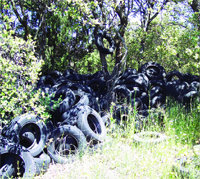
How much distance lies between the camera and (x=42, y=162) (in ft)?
13.3

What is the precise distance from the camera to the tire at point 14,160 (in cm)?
365

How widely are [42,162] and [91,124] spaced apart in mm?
1628

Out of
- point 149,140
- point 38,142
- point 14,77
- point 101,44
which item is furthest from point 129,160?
point 101,44

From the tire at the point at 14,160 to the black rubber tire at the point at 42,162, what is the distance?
0.16 m

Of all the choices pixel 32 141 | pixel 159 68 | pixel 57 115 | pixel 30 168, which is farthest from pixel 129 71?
pixel 30 168

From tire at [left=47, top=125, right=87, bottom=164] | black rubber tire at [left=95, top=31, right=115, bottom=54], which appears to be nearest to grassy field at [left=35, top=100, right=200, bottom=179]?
tire at [left=47, top=125, right=87, bottom=164]

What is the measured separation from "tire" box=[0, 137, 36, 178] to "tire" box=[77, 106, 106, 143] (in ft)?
4.04

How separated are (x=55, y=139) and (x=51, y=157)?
36cm

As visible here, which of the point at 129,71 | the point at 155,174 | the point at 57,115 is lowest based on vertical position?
the point at 155,174

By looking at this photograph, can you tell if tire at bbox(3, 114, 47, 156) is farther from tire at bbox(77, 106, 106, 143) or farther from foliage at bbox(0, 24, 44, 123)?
tire at bbox(77, 106, 106, 143)

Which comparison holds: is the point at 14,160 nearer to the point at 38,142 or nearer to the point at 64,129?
the point at 38,142

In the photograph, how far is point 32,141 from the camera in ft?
14.4

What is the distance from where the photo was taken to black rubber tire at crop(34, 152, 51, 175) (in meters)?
3.95

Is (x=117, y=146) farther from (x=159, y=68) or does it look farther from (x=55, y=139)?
(x=159, y=68)
